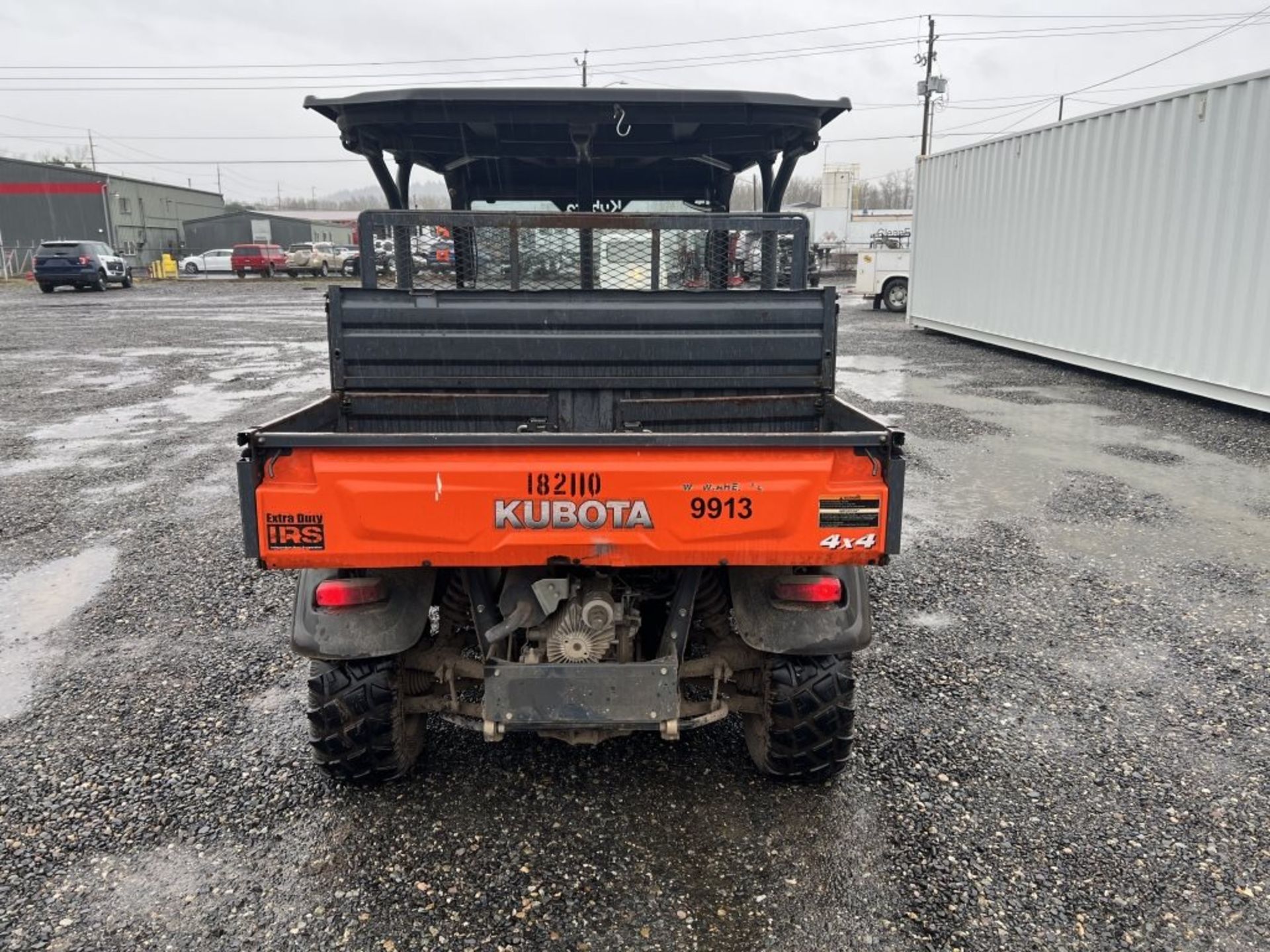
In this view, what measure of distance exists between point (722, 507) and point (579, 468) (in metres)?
0.43

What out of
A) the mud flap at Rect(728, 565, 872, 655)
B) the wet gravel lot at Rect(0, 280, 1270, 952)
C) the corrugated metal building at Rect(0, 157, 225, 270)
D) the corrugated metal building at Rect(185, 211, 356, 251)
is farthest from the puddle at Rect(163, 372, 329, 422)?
the corrugated metal building at Rect(185, 211, 356, 251)

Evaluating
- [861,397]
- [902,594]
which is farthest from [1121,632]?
[861,397]

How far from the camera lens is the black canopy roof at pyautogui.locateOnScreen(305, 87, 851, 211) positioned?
12.0ft

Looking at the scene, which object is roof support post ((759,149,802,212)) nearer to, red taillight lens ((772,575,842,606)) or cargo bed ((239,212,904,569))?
cargo bed ((239,212,904,569))

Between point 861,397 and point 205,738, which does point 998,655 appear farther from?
point 861,397

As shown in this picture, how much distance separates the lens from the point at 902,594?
5105 millimetres

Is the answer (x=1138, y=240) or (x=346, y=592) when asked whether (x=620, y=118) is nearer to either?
(x=346, y=592)

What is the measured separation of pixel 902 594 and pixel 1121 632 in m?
1.09

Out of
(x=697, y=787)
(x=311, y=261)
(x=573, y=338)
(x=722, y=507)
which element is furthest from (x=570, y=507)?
(x=311, y=261)

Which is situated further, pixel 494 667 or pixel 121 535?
pixel 121 535

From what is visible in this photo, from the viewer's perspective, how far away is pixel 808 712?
9.95ft

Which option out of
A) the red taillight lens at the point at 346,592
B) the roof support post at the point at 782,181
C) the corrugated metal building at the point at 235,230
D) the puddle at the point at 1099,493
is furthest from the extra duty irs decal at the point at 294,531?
the corrugated metal building at the point at 235,230

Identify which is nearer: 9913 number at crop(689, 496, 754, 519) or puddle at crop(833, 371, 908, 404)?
9913 number at crop(689, 496, 754, 519)

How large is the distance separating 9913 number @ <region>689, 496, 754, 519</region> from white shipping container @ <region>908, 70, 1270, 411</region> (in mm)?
9226
